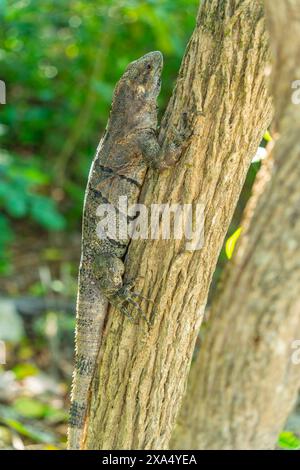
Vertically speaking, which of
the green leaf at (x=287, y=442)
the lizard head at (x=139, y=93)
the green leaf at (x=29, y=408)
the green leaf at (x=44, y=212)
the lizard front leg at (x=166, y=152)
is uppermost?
the lizard head at (x=139, y=93)

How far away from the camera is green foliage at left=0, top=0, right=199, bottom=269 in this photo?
23.0ft

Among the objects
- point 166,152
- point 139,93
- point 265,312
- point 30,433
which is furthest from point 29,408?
point 265,312

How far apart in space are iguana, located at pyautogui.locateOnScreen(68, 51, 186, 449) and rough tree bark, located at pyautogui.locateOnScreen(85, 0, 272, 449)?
0.94 ft

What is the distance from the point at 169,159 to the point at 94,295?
3.33 feet

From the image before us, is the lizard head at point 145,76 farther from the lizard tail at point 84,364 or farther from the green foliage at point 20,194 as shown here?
the green foliage at point 20,194

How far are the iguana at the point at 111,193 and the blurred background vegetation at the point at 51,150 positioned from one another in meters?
1.57

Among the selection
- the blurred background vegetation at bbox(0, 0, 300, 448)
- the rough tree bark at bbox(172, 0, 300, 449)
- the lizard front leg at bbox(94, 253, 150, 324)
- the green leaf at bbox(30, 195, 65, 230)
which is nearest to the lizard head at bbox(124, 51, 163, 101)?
the lizard front leg at bbox(94, 253, 150, 324)

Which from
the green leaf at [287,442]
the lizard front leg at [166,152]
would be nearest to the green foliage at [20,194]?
the lizard front leg at [166,152]

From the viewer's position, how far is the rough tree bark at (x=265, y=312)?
2.21m

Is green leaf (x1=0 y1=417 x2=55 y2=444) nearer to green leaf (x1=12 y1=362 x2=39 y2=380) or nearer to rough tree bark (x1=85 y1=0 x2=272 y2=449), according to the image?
green leaf (x1=12 y1=362 x2=39 y2=380)

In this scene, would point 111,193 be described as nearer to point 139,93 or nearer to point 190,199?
point 139,93

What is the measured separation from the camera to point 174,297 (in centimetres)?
307

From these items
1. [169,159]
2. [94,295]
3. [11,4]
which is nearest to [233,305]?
[169,159]
